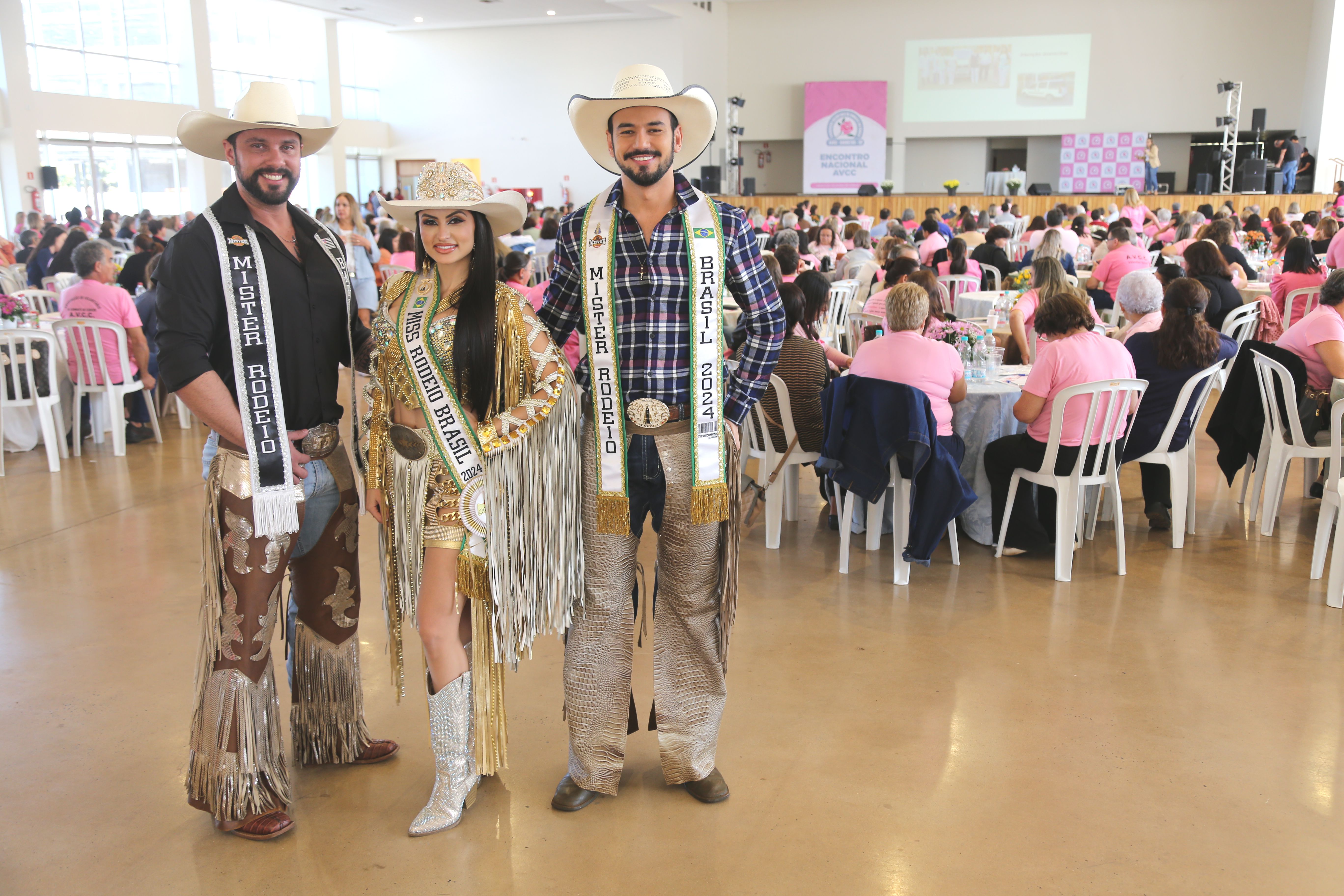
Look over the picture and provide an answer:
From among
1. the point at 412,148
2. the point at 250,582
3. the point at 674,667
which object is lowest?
the point at 674,667

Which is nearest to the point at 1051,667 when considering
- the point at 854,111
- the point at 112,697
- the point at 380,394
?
the point at 380,394

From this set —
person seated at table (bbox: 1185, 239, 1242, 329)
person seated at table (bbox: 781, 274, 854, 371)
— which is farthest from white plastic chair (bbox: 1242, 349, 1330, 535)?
person seated at table (bbox: 781, 274, 854, 371)

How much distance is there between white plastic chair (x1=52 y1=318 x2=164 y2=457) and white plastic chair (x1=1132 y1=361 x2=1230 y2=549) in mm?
5624

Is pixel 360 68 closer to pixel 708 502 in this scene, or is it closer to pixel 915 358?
pixel 915 358

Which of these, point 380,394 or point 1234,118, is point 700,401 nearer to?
point 380,394

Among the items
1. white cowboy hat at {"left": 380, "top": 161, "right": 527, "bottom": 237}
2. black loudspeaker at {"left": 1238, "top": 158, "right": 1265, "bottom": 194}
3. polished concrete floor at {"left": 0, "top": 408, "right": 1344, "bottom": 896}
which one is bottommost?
polished concrete floor at {"left": 0, "top": 408, "right": 1344, "bottom": 896}

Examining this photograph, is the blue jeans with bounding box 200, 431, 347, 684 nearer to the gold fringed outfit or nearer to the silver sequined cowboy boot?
the gold fringed outfit

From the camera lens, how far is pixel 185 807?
258 centimetres

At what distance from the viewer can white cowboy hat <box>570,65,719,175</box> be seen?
224cm

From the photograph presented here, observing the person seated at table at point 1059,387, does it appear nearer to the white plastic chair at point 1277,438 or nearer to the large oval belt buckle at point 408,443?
the white plastic chair at point 1277,438

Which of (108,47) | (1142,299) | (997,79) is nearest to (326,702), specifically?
(1142,299)

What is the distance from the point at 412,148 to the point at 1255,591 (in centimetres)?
2285

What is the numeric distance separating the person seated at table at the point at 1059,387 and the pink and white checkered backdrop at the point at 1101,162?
19.0m

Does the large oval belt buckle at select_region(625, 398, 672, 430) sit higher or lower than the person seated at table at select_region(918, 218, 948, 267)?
lower
